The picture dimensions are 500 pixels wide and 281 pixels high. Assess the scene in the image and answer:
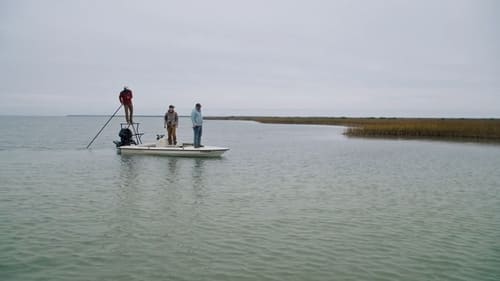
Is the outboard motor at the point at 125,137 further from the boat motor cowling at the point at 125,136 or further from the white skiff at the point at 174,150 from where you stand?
the white skiff at the point at 174,150

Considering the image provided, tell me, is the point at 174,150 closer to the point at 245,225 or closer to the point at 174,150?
the point at 174,150

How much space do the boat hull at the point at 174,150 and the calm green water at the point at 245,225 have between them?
4.20 meters

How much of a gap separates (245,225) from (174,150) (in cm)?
1261

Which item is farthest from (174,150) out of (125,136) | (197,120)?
(125,136)

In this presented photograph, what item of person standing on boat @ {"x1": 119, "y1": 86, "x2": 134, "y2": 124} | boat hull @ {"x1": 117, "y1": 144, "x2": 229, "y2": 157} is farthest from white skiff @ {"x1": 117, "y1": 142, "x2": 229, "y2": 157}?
person standing on boat @ {"x1": 119, "y1": 86, "x2": 134, "y2": 124}

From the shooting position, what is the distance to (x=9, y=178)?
13828mm

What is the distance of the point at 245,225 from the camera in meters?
8.43

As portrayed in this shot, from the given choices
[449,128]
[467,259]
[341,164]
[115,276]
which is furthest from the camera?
[449,128]

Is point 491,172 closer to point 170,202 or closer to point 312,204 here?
point 312,204

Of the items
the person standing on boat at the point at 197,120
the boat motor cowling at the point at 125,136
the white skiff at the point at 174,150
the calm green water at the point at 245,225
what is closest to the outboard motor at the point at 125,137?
the boat motor cowling at the point at 125,136

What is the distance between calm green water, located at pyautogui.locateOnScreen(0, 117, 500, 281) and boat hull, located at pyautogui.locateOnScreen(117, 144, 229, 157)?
165 inches

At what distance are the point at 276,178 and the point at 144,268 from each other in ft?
29.0

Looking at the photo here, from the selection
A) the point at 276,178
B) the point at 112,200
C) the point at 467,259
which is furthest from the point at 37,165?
the point at 467,259

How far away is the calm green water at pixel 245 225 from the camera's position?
6.23 m
